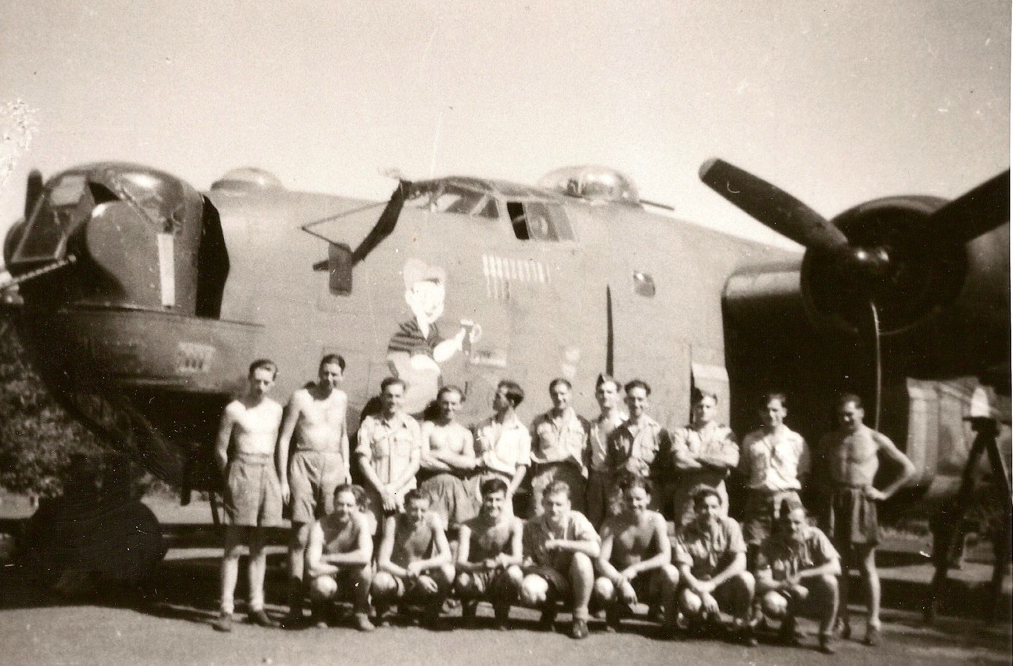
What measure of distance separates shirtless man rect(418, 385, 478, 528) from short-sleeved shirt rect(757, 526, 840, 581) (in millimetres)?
2259

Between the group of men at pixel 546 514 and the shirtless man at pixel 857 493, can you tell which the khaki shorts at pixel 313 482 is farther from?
the shirtless man at pixel 857 493

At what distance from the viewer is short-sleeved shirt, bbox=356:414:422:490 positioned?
22.1 feet

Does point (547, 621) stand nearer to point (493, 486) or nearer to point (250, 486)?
point (493, 486)

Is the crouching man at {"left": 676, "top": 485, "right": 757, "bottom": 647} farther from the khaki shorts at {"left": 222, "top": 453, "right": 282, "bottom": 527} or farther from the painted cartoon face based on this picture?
the khaki shorts at {"left": 222, "top": 453, "right": 282, "bottom": 527}

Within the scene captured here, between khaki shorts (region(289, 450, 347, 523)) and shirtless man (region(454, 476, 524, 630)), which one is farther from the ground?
khaki shorts (region(289, 450, 347, 523))

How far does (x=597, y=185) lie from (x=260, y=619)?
19.3ft

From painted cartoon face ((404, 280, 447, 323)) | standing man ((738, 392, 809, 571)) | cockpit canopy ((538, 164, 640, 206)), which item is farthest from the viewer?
cockpit canopy ((538, 164, 640, 206))

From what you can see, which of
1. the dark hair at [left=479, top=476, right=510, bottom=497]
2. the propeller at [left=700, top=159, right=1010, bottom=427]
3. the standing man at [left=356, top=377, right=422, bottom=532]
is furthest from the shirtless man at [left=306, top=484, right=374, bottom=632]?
the propeller at [left=700, top=159, right=1010, bottom=427]

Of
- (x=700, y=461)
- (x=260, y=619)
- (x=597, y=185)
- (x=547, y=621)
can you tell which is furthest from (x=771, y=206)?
(x=260, y=619)

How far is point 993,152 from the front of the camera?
737 centimetres

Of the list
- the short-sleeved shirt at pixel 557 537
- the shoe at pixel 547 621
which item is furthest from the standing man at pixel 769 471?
the shoe at pixel 547 621

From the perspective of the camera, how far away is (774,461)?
7012mm

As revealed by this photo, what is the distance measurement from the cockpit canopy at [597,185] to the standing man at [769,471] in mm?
3546

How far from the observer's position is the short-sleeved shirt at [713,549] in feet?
21.7
